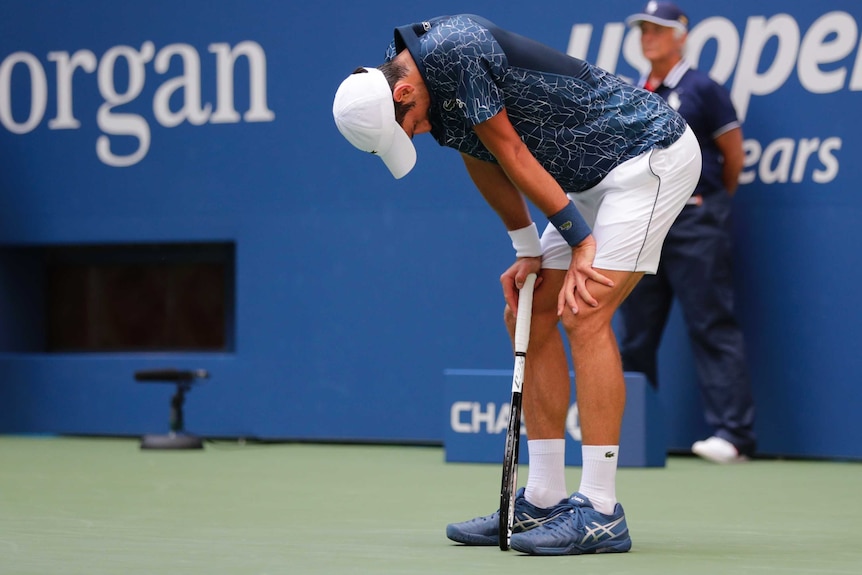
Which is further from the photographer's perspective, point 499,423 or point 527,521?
point 499,423

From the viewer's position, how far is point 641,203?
12.4 ft

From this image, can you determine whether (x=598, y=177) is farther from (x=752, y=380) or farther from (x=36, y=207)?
(x=36, y=207)

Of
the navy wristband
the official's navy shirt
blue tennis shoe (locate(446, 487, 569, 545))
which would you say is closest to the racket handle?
the navy wristband

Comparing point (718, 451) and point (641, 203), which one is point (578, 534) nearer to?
point (641, 203)

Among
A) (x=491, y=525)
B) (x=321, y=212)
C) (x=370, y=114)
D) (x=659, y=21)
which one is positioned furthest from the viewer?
(x=321, y=212)

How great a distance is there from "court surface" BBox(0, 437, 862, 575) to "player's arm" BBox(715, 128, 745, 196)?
130 cm

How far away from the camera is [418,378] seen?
23.7ft

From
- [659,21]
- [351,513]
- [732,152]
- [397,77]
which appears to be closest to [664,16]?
[659,21]

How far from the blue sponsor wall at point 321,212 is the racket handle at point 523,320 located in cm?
269

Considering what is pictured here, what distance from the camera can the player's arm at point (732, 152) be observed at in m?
6.34

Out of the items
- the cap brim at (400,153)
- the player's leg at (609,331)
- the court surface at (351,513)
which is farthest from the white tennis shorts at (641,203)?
the court surface at (351,513)

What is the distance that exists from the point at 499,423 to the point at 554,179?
2.62 metres

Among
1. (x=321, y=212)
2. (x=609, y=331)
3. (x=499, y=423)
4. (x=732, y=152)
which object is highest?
(x=732, y=152)

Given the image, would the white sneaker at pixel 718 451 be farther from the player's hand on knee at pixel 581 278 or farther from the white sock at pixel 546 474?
the player's hand on knee at pixel 581 278
